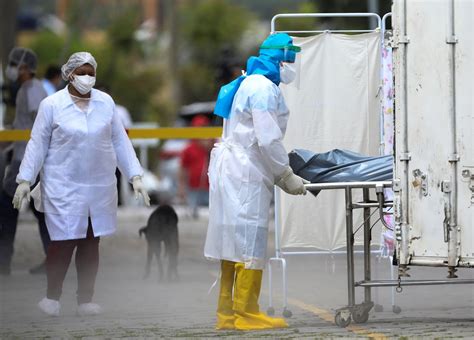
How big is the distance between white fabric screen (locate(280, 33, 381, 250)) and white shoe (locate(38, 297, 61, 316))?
1.79 m

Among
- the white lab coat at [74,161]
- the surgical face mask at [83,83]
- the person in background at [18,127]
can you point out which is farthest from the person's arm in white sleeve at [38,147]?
the person in background at [18,127]

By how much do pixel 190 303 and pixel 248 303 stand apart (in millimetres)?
1824

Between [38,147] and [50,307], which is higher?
[38,147]

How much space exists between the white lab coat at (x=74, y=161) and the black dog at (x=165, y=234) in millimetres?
2318

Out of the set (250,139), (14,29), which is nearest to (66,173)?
(250,139)

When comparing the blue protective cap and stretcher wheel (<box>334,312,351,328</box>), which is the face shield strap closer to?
the blue protective cap

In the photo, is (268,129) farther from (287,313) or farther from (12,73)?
(12,73)

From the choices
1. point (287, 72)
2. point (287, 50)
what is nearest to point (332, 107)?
point (287, 72)

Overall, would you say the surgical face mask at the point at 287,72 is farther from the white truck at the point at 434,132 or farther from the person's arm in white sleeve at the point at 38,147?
the person's arm in white sleeve at the point at 38,147

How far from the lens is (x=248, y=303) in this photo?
30.1 feet

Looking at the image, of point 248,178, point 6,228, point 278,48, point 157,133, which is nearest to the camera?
point 248,178

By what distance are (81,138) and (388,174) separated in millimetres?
2486

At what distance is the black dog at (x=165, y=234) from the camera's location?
12.6 meters

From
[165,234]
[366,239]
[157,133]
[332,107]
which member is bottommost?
[165,234]
